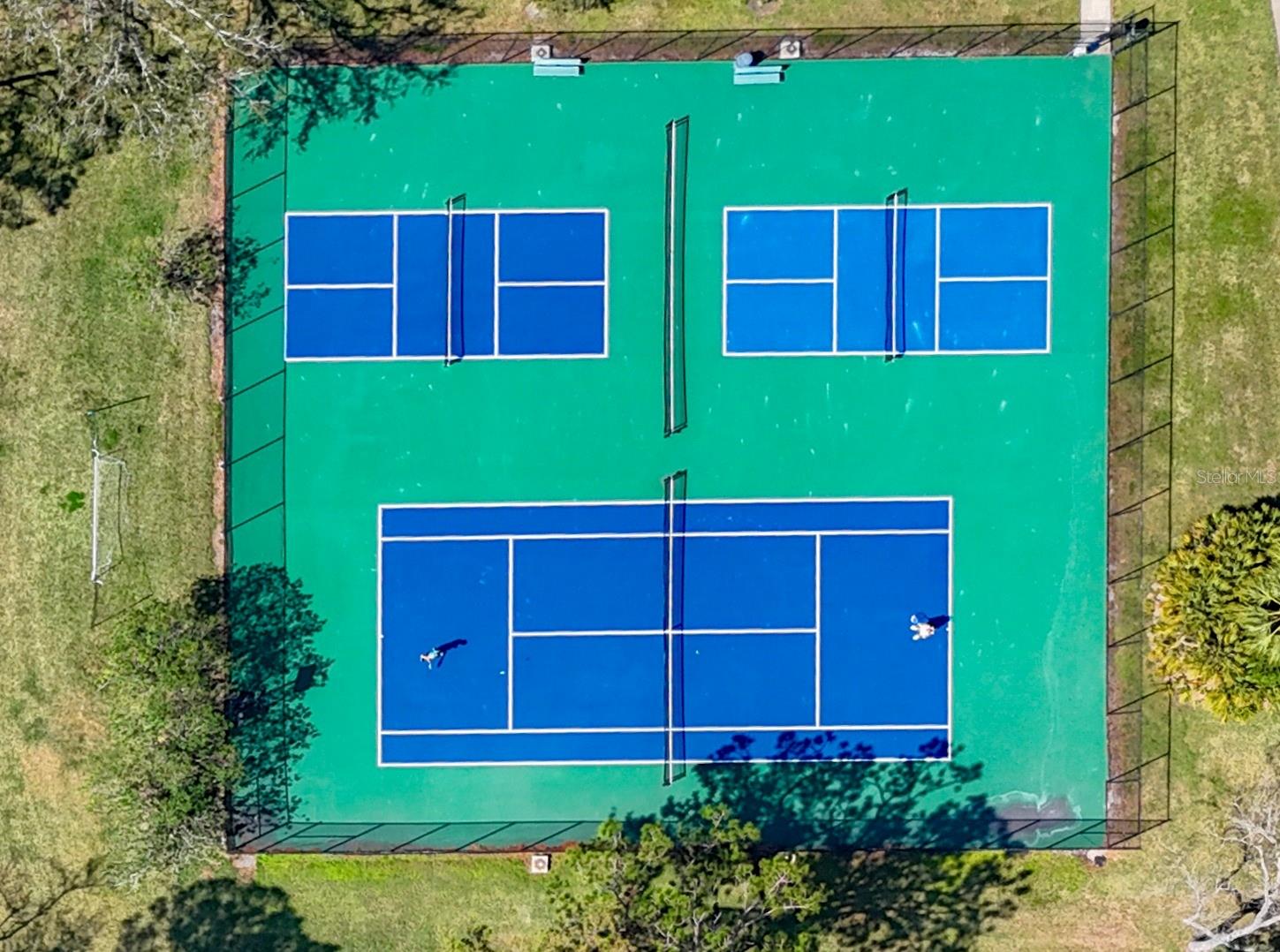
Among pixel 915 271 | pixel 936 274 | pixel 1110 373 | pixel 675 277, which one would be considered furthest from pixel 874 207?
pixel 1110 373

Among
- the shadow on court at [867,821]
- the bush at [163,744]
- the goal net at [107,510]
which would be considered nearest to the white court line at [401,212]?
the goal net at [107,510]

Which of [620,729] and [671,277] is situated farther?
[620,729]

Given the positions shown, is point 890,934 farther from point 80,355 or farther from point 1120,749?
point 80,355

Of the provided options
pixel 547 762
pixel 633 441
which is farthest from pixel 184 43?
pixel 547 762

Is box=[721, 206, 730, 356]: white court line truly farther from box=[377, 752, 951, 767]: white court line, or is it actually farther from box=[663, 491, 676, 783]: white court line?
box=[377, 752, 951, 767]: white court line

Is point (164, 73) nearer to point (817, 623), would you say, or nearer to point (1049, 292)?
point (817, 623)
